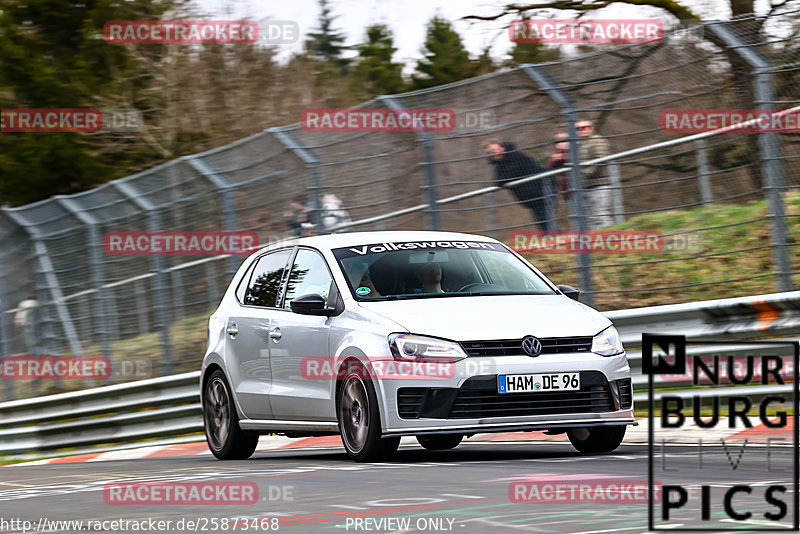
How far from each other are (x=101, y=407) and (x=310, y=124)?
13.1ft

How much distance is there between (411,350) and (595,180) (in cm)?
427

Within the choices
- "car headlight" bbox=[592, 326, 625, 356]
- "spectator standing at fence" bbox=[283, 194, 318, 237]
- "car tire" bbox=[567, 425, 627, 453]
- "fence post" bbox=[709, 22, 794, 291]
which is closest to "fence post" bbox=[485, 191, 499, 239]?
"spectator standing at fence" bbox=[283, 194, 318, 237]

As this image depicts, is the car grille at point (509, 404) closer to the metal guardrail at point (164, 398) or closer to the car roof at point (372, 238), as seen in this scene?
the metal guardrail at point (164, 398)

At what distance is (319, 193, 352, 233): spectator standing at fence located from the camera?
46.9 ft

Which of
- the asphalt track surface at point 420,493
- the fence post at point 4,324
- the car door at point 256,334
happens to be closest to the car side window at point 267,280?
the car door at point 256,334

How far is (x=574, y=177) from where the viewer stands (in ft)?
39.1

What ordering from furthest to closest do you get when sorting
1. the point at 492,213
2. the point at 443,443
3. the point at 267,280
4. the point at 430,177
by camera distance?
the point at 430,177, the point at 492,213, the point at 267,280, the point at 443,443

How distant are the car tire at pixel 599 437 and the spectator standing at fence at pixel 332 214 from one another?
5888 mm

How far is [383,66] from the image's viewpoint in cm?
4072

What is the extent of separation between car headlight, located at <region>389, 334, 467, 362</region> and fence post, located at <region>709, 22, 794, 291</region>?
11.3ft

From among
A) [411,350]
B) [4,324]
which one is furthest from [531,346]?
[4,324]

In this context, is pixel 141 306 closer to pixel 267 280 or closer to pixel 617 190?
pixel 267 280

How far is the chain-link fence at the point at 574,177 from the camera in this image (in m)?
11.0

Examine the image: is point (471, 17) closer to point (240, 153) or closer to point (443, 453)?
point (240, 153)
